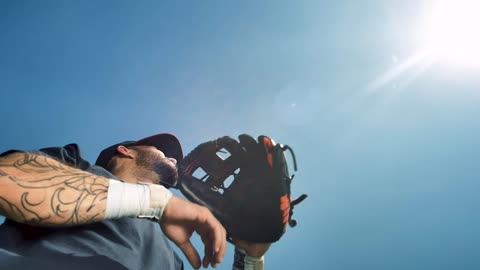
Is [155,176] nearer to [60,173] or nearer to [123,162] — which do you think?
[123,162]

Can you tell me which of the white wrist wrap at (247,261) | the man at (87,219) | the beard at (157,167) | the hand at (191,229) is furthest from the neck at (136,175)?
the hand at (191,229)

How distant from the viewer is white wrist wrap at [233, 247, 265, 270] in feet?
8.50

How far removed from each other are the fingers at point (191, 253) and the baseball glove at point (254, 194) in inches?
20.1

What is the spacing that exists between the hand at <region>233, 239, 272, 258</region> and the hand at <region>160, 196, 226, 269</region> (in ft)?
2.10

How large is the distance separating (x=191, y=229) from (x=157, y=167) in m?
2.16

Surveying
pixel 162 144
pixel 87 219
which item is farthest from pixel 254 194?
pixel 162 144

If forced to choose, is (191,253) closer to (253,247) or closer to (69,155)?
(253,247)

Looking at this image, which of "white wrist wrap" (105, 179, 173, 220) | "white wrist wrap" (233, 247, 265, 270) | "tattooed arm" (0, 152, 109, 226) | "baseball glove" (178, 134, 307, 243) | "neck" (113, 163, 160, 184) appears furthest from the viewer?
"neck" (113, 163, 160, 184)

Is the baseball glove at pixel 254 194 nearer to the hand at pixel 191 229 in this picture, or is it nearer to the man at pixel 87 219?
the man at pixel 87 219

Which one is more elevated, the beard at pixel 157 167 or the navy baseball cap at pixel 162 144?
the navy baseball cap at pixel 162 144

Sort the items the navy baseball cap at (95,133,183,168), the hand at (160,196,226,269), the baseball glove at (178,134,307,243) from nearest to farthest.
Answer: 1. the hand at (160,196,226,269)
2. the baseball glove at (178,134,307,243)
3. the navy baseball cap at (95,133,183,168)

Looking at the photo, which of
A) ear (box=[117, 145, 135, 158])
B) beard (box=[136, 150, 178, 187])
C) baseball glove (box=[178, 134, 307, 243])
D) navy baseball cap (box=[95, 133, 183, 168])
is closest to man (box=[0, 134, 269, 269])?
baseball glove (box=[178, 134, 307, 243])

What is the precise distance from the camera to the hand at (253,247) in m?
2.48

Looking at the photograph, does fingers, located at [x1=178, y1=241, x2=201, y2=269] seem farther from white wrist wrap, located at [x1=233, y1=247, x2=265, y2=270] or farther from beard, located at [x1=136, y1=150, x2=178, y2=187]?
beard, located at [x1=136, y1=150, x2=178, y2=187]
